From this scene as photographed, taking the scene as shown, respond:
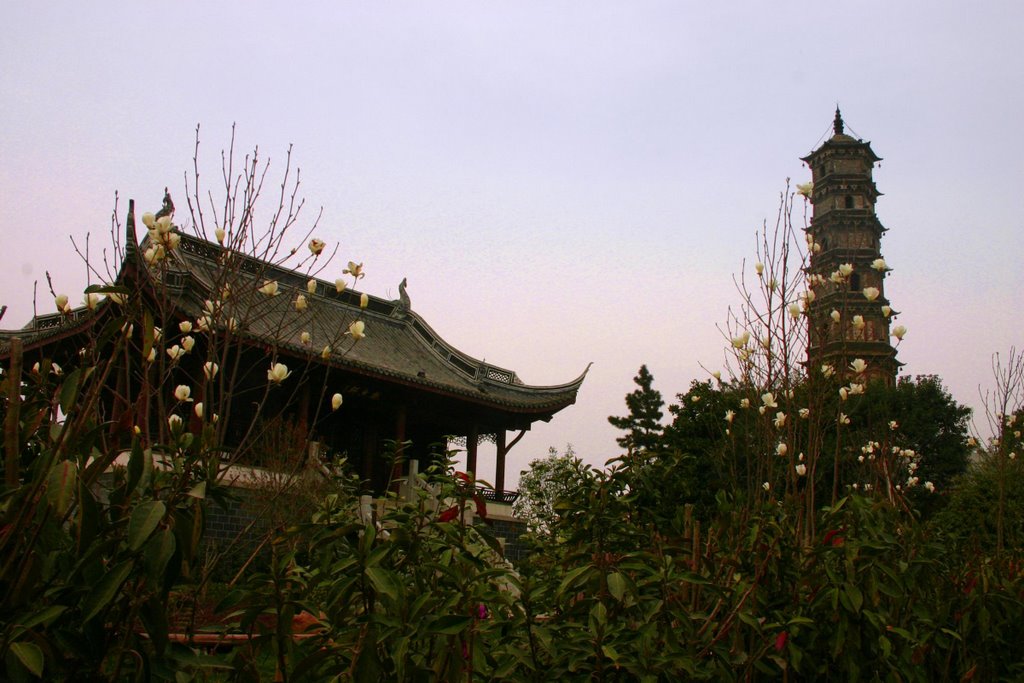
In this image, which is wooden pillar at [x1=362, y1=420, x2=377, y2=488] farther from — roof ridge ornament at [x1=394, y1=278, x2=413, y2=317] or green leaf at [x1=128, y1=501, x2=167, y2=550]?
green leaf at [x1=128, y1=501, x2=167, y2=550]

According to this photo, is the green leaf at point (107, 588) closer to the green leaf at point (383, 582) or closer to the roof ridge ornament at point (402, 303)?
the green leaf at point (383, 582)

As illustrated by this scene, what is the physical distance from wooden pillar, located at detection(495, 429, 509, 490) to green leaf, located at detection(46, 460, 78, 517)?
16462 mm

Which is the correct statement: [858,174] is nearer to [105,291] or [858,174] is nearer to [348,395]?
[348,395]

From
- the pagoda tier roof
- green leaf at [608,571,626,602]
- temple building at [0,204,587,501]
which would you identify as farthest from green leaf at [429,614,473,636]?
the pagoda tier roof

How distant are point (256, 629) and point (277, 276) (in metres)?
16.5

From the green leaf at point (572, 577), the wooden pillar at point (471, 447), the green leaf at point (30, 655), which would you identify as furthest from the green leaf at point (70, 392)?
the wooden pillar at point (471, 447)

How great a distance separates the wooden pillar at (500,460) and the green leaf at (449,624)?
1597cm

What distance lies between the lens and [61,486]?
1712 mm

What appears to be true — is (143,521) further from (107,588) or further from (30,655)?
(30,655)

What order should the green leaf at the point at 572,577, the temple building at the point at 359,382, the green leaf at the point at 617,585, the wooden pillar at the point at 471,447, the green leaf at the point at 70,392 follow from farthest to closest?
the wooden pillar at the point at 471,447 → the temple building at the point at 359,382 → the green leaf at the point at 572,577 → the green leaf at the point at 617,585 → the green leaf at the point at 70,392

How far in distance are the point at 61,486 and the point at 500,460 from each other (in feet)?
55.3

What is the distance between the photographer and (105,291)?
2045mm

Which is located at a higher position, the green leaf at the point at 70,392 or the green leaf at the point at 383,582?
the green leaf at the point at 70,392

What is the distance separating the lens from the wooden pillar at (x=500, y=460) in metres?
18.3
